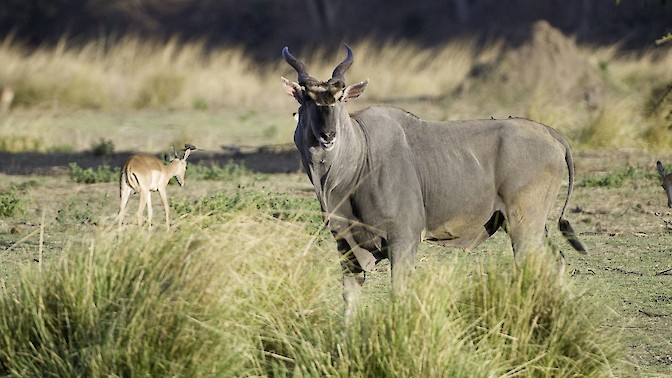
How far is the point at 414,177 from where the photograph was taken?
7.62 m

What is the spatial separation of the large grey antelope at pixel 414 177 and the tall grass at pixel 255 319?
86 centimetres

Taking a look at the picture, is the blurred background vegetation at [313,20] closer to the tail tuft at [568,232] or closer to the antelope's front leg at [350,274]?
the tail tuft at [568,232]

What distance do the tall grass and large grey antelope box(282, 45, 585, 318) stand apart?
859 millimetres

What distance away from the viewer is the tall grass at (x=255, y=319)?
574cm

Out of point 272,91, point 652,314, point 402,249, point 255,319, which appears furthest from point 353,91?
point 272,91

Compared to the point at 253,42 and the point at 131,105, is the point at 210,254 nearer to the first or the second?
the point at 131,105

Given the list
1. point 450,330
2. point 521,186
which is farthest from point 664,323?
point 450,330

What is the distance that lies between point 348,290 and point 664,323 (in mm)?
1951

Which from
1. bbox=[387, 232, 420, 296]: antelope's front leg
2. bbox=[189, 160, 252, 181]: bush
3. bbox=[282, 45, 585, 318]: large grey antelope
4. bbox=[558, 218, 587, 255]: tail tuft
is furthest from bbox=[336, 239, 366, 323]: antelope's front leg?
bbox=[189, 160, 252, 181]: bush

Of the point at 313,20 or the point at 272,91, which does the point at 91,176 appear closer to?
the point at 272,91

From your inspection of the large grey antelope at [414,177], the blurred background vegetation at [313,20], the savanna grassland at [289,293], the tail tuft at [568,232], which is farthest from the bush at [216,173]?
the blurred background vegetation at [313,20]

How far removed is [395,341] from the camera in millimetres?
5758

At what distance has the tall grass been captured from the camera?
574cm

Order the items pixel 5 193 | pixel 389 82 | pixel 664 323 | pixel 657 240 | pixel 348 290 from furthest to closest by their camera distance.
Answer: pixel 389 82 → pixel 5 193 → pixel 657 240 → pixel 664 323 → pixel 348 290
